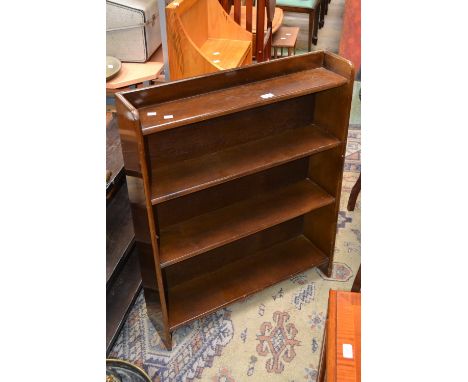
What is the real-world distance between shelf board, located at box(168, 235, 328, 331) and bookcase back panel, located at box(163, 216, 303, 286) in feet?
0.09

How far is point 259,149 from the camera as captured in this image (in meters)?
2.00

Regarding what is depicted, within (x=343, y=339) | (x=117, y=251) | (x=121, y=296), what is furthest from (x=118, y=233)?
(x=343, y=339)

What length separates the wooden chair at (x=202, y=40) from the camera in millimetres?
2371

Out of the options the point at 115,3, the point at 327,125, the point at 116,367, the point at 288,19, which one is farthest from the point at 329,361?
the point at 288,19

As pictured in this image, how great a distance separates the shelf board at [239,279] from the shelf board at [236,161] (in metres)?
0.67

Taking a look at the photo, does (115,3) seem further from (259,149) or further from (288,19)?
(288,19)

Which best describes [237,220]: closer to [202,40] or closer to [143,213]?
[143,213]

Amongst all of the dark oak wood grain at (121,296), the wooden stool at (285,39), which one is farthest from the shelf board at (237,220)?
the wooden stool at (285,39)

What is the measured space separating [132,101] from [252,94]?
0.47 m

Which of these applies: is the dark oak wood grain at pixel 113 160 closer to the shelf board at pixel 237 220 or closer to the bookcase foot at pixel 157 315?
the shelf board at pixel 237 220

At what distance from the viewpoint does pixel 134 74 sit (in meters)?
2.72

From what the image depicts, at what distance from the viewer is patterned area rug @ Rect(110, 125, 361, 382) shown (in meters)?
2.03

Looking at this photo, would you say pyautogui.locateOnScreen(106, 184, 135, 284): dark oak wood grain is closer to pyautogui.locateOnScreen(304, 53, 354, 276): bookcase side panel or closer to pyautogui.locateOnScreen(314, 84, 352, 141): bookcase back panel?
pyautogui.locateOnScreen(304, 53, 354, 276): bookcase side panel

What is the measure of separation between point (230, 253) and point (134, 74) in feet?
4.02
